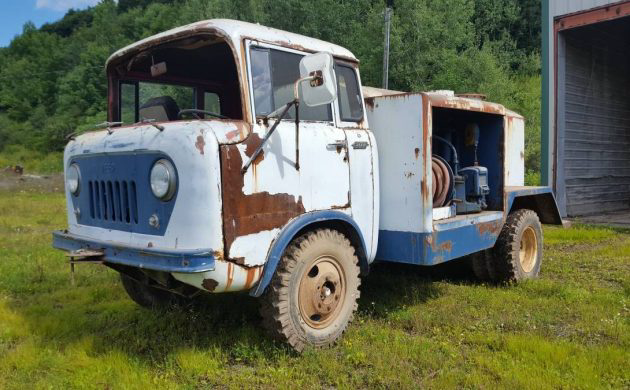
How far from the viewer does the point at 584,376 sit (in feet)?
11.3

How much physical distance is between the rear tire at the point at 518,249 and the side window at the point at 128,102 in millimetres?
3940

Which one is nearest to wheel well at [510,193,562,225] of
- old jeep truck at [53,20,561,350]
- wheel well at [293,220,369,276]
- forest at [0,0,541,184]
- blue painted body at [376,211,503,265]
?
old jeep truck at [53,20,561,350]

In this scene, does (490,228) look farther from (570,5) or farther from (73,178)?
(570,5)

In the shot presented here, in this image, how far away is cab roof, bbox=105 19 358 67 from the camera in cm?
357

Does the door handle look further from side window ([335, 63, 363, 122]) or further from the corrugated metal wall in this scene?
the corrugated metal wall

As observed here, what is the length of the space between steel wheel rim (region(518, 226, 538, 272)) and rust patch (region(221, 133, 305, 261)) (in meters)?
3.63

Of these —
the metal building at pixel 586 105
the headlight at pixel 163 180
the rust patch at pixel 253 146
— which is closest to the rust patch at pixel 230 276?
the headlight at pixel 163 180

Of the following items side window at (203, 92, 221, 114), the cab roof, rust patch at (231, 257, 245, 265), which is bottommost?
rust patch at (231, 257, 245, 265)

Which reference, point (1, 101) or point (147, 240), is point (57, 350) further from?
point (1, 101)

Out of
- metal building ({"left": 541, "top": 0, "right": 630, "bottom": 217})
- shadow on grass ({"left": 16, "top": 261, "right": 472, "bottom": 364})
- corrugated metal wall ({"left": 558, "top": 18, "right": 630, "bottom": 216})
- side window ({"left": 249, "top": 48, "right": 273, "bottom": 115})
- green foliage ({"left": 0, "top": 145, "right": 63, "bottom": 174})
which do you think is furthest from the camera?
green foliage ({"left": 0, "top": 145, "right": 63, "bottom": 174})

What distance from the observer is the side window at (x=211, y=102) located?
4.93m

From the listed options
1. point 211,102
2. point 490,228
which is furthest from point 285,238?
point 490,228

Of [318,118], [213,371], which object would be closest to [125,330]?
[213,371]

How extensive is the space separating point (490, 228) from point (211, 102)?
2992mm
